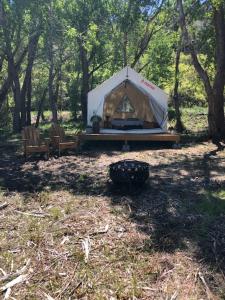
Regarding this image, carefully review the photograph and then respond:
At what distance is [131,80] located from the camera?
15.5m

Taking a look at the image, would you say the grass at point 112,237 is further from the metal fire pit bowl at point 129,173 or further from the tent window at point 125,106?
the tent window at point 125,106

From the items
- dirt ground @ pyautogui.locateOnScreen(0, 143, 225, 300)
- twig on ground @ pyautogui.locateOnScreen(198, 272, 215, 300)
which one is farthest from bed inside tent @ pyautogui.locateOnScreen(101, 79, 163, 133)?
twig on ground @ pyautogui.locateOnScreen(198, 272, 215, 300)

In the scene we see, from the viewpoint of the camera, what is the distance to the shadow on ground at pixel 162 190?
594cm

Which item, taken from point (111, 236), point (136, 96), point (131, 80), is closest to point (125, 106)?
point (136, 96)

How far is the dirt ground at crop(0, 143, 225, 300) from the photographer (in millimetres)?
4805

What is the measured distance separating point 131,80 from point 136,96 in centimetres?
162

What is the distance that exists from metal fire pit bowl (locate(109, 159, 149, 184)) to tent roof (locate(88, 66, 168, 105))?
7.52 meters

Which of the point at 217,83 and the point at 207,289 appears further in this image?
the point at 217,83

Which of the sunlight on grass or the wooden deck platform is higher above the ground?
the wooden deck platform

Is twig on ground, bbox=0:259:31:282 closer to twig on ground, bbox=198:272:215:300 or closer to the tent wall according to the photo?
twig on ground, bbox=198:272:215:300

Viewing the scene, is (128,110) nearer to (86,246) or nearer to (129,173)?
(129,173)

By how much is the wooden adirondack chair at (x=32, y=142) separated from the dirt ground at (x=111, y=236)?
71.3 inches

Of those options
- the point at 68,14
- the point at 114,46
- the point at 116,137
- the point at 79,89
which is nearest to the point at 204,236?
the point at 116,137

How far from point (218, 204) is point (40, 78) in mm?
25415
